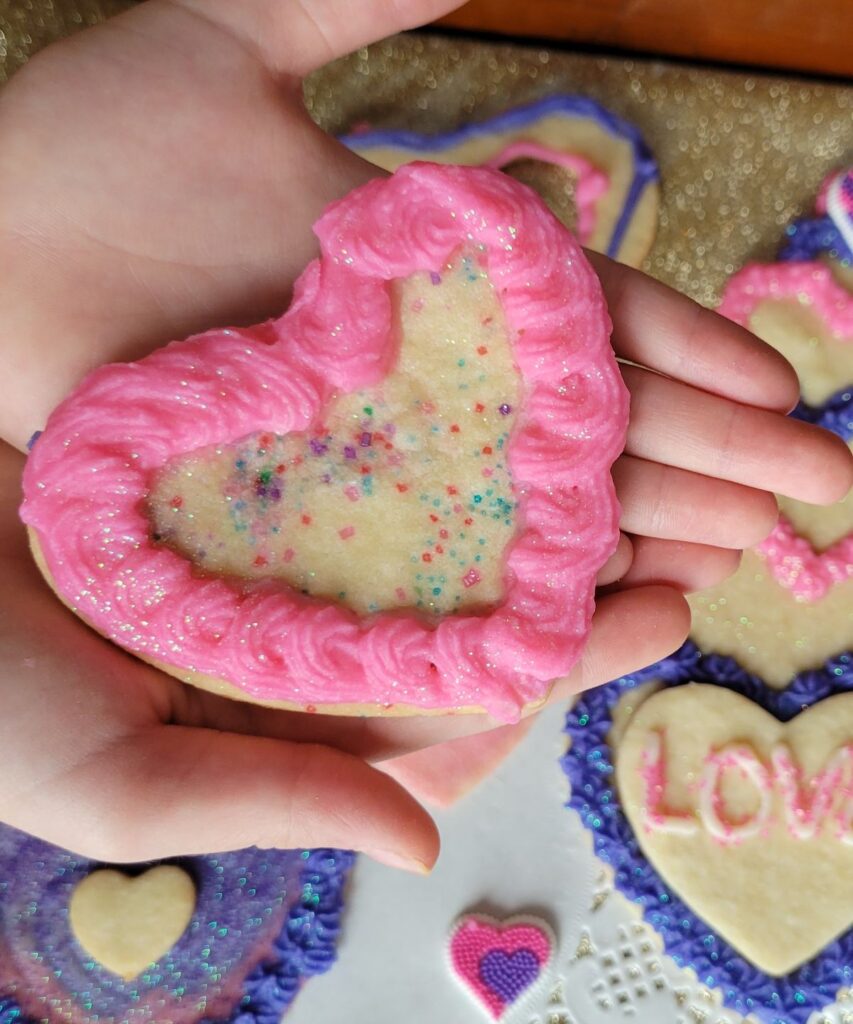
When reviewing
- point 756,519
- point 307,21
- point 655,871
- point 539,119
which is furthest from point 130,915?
point 539,119

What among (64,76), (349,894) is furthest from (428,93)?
(349,894)

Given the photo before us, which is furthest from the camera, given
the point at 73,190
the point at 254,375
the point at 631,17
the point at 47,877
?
the point at 631,17

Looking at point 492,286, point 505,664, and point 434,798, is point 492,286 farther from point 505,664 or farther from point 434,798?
point 434,798

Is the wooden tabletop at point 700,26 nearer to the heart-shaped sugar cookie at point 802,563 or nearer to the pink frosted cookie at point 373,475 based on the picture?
the heart-shaped sugar cookie at point 802,563

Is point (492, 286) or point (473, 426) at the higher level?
point (492, 286)

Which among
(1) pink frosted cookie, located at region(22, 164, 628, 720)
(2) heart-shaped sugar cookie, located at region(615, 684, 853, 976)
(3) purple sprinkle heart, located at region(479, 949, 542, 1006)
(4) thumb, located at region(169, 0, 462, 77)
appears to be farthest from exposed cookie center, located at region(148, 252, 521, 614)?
(3) purple sprinkle heart, located at region(479, 949, 542, 1006)

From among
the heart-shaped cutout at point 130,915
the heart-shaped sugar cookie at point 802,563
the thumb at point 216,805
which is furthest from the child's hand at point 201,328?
the heart-shaped cutout at point 130,915

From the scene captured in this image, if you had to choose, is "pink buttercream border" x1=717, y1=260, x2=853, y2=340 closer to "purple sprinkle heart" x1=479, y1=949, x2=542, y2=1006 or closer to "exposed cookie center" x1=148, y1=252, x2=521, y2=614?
"exposed cookie center" x1=148, y1=252, x2=521, y2=614
